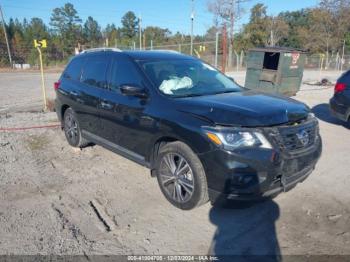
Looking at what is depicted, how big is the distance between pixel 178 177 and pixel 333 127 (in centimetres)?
542

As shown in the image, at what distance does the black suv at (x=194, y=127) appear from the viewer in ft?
10.0

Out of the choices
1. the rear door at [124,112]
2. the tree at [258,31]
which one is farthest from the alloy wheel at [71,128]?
the tree at [258,31]

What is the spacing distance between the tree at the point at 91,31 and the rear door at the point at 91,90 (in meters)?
60.6

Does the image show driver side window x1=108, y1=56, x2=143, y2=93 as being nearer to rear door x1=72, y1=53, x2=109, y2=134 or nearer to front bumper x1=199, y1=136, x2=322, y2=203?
rear door x1=72, y1=53, x2=109, y2=134

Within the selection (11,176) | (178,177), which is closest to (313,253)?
(178,177)

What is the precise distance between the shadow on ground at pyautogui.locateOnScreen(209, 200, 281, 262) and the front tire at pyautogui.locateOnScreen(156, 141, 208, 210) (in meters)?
0.29

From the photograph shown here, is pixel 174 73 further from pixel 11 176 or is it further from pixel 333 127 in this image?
pixel 333 127

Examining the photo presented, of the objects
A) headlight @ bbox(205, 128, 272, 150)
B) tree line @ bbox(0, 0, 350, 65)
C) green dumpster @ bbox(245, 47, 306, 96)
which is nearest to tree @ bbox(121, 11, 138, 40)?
tree line @ bbox(0, 0, 350, 65)

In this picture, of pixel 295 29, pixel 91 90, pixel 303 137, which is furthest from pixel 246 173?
pixel 295 29

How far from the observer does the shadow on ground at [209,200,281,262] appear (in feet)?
9.37

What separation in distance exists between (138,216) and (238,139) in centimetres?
144

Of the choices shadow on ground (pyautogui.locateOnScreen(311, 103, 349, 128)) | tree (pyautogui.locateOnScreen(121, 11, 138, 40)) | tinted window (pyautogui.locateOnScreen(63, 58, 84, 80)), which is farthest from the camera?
tree (pyautogui.locateOnScreen(121, 11, 138, 40))

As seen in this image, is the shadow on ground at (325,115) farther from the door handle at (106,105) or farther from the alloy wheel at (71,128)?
the alloy wheel at (71,128)

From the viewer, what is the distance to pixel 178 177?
11.7ft
